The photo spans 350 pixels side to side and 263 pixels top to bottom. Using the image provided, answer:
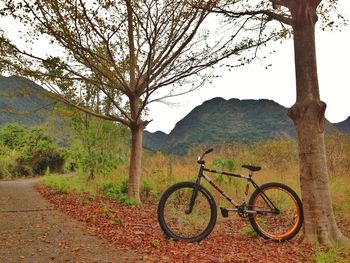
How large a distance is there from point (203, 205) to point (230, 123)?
55022 millimetres

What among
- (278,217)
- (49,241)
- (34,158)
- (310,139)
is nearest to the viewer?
(49,241)

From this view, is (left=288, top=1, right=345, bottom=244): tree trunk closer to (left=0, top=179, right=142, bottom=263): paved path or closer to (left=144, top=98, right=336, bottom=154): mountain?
(left=0, top=179, right=142, bottom=263): paved path

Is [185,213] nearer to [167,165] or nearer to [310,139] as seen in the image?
[310,139]

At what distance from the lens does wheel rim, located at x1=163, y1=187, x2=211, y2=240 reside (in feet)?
18.5

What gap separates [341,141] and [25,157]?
1782 cm

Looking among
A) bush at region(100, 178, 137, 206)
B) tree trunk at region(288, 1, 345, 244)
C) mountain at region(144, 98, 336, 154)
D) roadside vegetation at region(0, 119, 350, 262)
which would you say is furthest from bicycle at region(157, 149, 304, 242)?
mountain at region(144, 98, 336, 154)

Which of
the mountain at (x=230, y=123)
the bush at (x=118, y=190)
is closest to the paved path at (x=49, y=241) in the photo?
the bush at (x=118, y=190)

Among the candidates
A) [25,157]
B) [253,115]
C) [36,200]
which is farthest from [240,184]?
[253,115]

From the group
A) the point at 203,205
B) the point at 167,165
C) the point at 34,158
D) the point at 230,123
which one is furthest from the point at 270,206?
the point at 230,123

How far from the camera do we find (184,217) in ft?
19.4

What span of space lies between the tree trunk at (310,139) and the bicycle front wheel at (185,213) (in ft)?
4.63

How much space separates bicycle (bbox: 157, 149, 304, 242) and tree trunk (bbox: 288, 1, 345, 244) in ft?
1.01

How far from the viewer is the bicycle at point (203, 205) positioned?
217 inches

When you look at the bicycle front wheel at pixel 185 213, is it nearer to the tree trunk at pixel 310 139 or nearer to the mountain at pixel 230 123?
the tree trunk at pixel 310 139
